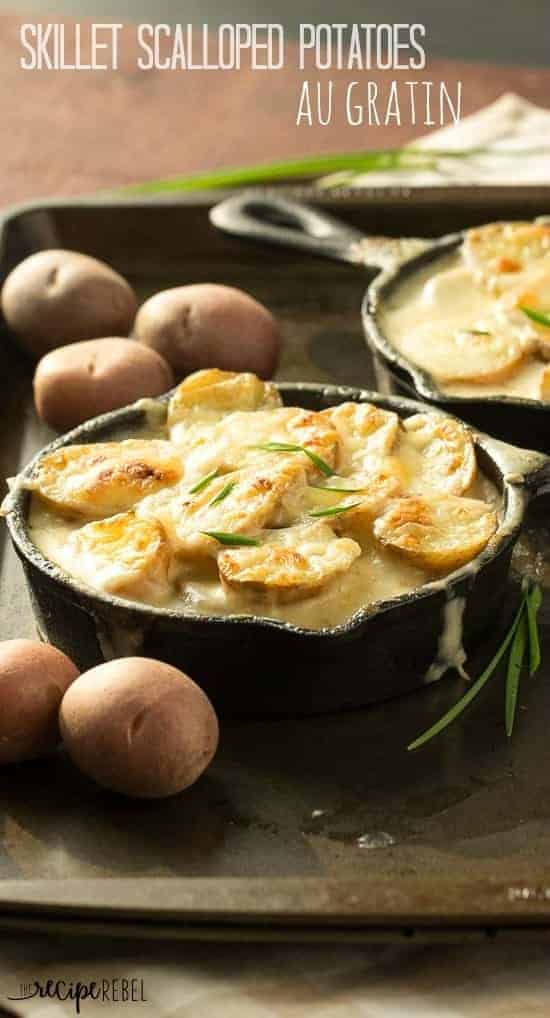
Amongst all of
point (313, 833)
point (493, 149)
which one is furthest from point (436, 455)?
point (493, 149)

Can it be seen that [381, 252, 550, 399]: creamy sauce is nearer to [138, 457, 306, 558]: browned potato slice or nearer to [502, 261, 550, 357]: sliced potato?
[502, 261, 550, 357]: sliced potato

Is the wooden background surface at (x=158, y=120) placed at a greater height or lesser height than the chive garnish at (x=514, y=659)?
lesser

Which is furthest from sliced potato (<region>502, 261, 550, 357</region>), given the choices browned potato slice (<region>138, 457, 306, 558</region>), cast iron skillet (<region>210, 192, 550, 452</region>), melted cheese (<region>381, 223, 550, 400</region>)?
browned potato slice (<region>138, 457, 306, 558</region>)

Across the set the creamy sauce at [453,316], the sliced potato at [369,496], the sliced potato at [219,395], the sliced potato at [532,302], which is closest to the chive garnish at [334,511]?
the sliced potato at [369,496]

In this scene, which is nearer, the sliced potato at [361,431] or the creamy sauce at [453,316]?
the sliced potato at [361,431]

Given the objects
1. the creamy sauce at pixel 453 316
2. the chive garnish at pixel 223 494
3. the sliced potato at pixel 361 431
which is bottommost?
the creamy sauce at pixel 453 316

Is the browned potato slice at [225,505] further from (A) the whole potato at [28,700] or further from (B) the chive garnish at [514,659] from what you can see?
(B) the chive garnish at [514,659]
